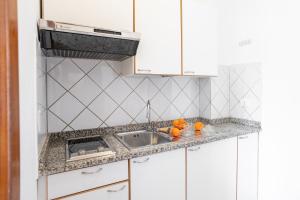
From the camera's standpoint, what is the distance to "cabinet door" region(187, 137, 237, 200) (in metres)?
1.49

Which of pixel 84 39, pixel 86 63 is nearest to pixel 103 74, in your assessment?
pixel 86 63

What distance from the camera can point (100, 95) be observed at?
1660mm

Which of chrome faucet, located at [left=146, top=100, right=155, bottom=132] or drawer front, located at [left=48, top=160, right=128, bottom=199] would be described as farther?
chrome faucet, located at [left=146, top=100, right=155, bottom=132]

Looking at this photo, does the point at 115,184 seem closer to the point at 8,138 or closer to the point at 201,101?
the point at 8,138

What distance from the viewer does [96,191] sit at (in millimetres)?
1112

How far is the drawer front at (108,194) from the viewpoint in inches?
42.3

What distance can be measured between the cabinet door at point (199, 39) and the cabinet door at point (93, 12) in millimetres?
565

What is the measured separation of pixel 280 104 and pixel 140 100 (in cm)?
136

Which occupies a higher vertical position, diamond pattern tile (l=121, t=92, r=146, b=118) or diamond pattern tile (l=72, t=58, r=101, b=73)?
diamond pattern tile (l=72, t=58, r=101, b=73)

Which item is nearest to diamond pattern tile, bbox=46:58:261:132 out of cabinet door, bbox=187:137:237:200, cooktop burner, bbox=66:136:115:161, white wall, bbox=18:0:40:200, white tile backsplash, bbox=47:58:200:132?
white tile backsplash, bbox=47:58:200:132

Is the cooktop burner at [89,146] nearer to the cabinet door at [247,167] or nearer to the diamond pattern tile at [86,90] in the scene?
the diamond pattern tile at [86,90]

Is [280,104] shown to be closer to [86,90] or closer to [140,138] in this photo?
[140,138]

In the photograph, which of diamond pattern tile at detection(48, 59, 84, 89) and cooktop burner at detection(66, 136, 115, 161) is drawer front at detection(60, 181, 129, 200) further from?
diamond pattern tile at detection(48, 59, 84, 89)

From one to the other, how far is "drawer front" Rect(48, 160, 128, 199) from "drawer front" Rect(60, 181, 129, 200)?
0.09 ft
